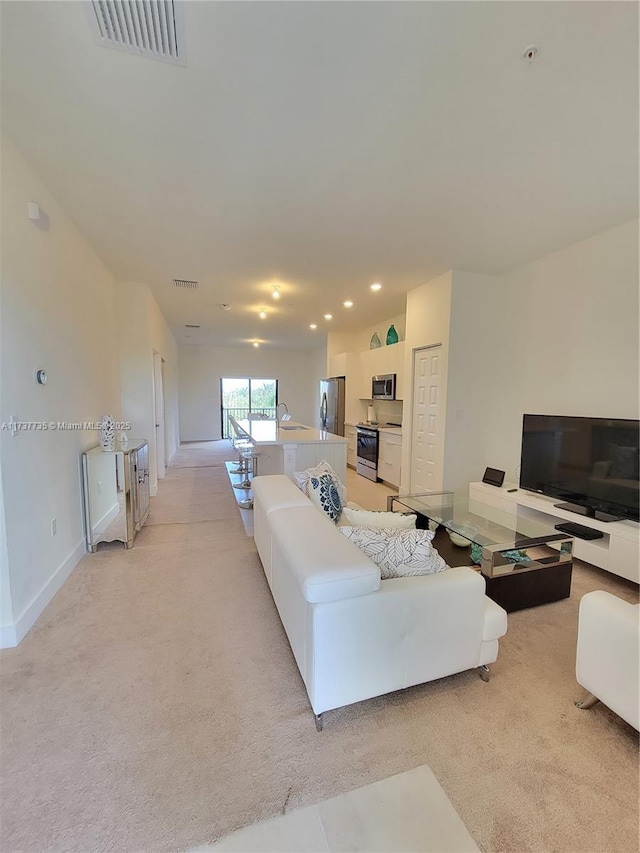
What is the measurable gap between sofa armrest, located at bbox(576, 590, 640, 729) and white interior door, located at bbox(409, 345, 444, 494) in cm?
269

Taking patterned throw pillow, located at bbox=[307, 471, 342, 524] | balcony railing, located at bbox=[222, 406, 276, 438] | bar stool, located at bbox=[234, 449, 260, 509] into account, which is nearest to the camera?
patterned throw pillow, located at bbox=[307, 471, 342, 524]

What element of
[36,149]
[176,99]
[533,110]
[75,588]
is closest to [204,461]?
[75,588]

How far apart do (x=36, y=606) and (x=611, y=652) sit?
3016 mm

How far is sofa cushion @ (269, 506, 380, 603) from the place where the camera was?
1.36 metres

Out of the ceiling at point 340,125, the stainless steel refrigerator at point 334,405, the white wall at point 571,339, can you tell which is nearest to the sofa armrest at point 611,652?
the white wall at point 571,339

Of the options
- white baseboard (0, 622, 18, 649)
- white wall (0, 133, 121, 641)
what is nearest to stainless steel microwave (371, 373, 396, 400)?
white wall (0, 133, 121, 641)

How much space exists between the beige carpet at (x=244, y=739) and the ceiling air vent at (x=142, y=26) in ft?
9.14

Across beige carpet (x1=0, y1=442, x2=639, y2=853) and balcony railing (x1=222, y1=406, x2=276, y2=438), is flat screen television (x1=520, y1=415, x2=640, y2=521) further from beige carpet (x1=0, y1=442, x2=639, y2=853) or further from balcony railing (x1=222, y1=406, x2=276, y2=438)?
balcony railing (x1=222, y1=406, x2=276, y2=438)

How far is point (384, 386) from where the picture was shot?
568cm

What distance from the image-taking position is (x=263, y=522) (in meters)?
2.45

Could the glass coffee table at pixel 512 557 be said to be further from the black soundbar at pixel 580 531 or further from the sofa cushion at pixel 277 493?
the sofa cushion at pixel 277 493

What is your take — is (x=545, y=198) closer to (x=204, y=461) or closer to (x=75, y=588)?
(x=75, y=588)

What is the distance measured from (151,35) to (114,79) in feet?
1.08

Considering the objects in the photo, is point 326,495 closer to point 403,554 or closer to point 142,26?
point 403,554
